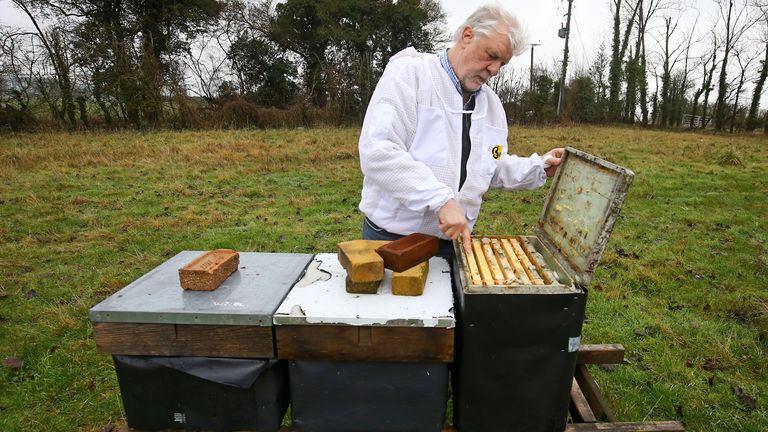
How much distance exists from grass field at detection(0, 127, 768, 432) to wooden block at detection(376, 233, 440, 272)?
2189 millimetres

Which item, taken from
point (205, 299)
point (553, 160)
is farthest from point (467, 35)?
point (205, 299)

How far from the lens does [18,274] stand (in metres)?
4.82

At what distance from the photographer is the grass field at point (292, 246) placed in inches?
124

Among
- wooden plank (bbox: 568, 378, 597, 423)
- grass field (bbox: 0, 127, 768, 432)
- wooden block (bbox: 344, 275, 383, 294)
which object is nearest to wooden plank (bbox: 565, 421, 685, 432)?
wooden plank (bbox: 568, 378, 597, 423)

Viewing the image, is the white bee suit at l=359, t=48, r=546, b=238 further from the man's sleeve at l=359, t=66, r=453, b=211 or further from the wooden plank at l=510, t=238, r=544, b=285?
the wooden plank at l=510, t=238, r=544, b=285

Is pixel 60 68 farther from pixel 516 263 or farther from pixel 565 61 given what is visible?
pixel 565 61

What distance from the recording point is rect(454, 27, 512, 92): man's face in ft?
6.15

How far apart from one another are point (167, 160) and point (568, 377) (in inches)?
418

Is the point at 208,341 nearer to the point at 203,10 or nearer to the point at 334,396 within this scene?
the point at 334,396

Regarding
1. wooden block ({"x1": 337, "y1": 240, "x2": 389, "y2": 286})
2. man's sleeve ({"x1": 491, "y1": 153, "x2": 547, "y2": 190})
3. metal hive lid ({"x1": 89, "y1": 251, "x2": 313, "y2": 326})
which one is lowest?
metal hive lid ({"x1": 89, "y1": 251, "x2": 313, "y2": 326})

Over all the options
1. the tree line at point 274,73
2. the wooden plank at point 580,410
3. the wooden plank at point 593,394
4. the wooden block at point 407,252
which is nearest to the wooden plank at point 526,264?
the wooden block at point 407,252

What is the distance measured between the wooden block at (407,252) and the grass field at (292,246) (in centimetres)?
219

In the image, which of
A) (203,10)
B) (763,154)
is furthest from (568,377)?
(203,10)

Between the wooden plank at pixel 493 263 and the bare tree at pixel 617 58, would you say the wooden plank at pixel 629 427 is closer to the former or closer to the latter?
the wooden plank at pixel 493 263
